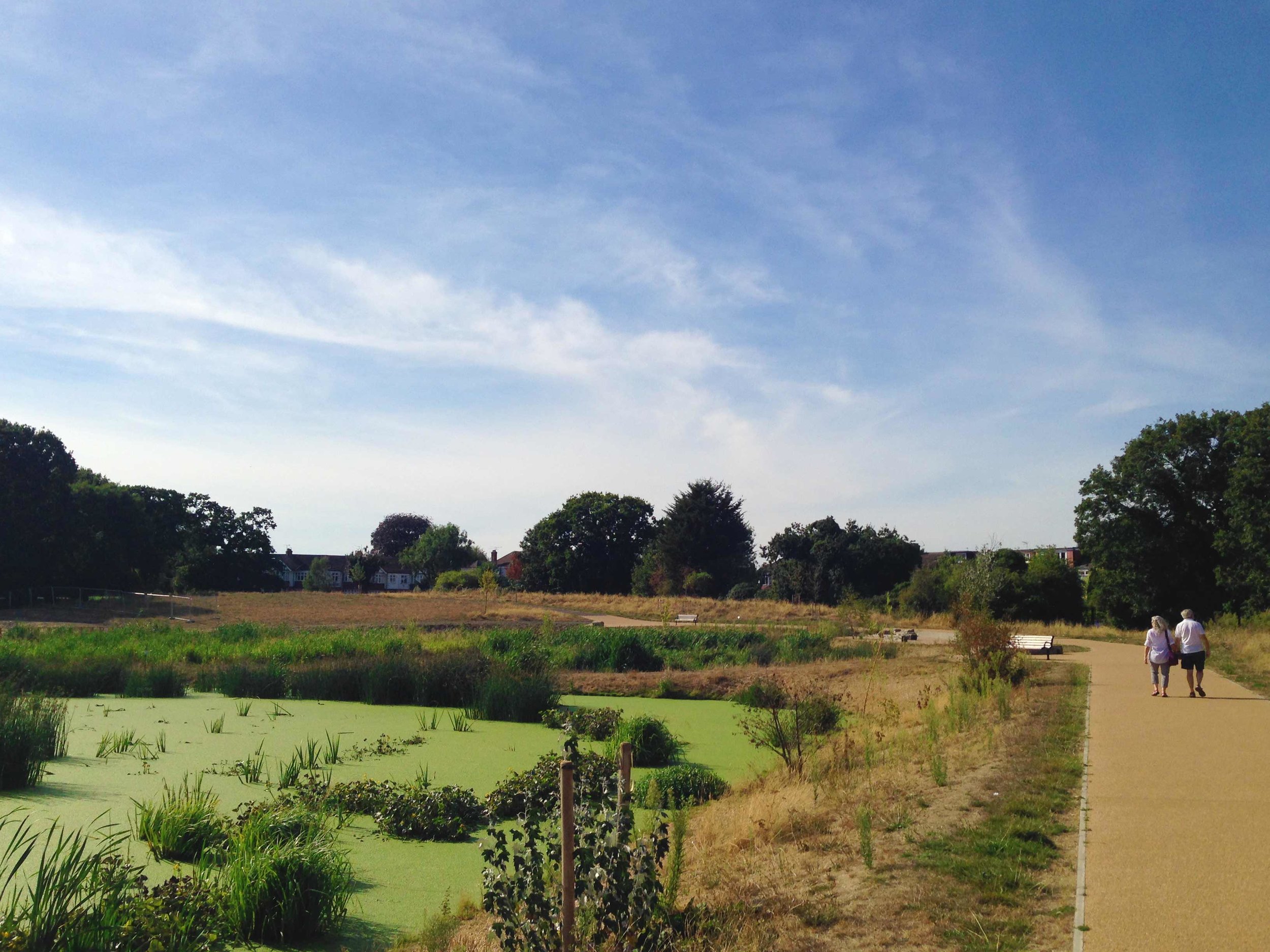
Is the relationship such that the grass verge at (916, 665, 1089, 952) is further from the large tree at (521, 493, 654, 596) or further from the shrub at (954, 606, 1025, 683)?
the large tree at (521, 493, 654, 596)

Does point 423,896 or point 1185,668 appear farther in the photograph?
point 1185,668

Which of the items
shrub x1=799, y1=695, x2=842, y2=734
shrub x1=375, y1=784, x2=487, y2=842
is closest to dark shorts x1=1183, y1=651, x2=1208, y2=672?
shrub x1=799, y1=695, x2=842, y2=734

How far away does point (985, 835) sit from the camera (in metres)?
7.39

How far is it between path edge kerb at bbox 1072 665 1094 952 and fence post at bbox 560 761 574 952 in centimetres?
255

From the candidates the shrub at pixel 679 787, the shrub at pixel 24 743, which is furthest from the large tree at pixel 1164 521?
the shrub at pixel 24 743

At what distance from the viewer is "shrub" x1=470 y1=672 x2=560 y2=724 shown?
55.0 ft

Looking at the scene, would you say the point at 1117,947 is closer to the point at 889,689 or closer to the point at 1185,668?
the point at 1185,668

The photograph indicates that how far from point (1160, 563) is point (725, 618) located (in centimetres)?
1984

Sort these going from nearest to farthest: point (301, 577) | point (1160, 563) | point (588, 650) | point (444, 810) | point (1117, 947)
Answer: point (1117, 947) < point (444, 810) < point (588, 650) < point (1160, 563) < point (301, 577)

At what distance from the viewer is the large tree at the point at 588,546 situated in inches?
3366

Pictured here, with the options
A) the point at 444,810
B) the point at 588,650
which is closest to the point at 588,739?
the point at 444,810

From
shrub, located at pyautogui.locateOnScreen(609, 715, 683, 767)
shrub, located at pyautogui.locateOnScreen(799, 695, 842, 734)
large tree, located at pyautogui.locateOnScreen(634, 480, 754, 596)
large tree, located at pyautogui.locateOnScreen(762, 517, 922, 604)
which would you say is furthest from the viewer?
large tree, located at pyautogui.locateOnScreen(634, 480, 754, 596)

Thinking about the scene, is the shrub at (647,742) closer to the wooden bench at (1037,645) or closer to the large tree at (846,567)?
the wooden bench at (1037,645)

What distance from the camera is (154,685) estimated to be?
63.4 ft
